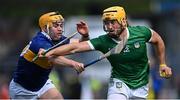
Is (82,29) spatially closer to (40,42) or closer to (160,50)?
(40,42)

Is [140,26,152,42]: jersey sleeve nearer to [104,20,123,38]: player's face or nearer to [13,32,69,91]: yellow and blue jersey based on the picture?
[104,20,123,38]: player's face

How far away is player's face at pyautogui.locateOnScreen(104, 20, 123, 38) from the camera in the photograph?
15.1 metres

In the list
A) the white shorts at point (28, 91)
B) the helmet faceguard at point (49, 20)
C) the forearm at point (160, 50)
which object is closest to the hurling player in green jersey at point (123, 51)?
the forearm at point (160, 50)

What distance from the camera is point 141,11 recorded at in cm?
3944

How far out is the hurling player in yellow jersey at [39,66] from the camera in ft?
51.5

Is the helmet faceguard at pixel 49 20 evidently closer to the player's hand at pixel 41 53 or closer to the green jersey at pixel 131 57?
the player's hand at pixel 41 53

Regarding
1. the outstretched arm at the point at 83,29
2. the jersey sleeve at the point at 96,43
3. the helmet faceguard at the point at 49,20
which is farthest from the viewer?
the helmet faceguard at the point at 49,20

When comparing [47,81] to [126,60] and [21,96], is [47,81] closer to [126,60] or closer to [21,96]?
[21,96]

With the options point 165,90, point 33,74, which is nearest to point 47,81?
point 33,74

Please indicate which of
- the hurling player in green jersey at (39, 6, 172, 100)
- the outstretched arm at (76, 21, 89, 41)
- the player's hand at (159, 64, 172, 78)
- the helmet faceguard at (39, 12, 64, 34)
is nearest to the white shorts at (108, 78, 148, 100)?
the hurling player in green jersey at (39, 6, 172, 100)

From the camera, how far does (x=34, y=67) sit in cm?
1599

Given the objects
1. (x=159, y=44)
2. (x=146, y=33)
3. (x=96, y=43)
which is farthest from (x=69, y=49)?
(x=159, y=44)

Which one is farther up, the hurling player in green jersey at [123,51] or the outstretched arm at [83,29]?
the outstretched arm at [83,29]

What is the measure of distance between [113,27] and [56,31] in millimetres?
1045
